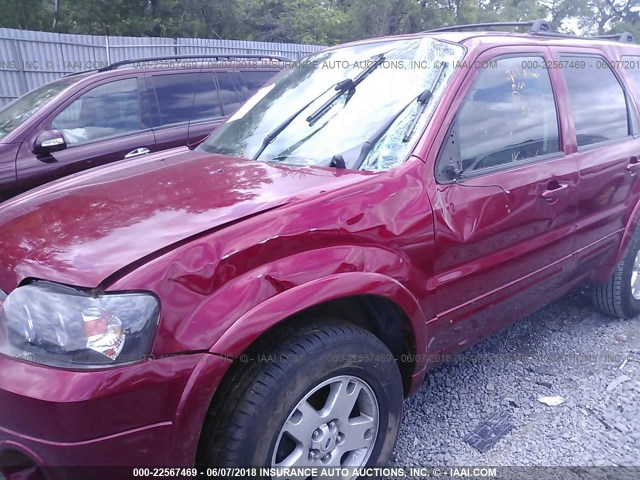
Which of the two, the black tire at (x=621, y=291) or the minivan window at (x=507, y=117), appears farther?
the black tire at (x=621, y=291)

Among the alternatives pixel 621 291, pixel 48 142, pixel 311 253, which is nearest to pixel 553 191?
pixel 621 291

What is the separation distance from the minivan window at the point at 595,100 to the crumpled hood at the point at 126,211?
5.65ft

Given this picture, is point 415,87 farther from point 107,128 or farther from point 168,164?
point 107,128

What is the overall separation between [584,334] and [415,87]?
7.57 ft

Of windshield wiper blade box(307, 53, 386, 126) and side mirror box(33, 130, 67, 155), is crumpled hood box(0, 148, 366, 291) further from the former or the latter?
side mirror box(33, 130, 67, 155)

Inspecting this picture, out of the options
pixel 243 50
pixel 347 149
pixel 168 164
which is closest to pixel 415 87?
pixel 347 149

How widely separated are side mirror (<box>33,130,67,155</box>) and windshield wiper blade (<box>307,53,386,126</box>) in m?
2.96

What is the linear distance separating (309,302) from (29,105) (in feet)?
14.8

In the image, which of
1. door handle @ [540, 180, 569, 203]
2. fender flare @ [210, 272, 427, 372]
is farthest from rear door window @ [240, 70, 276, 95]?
fender flare @ [210, 272, 427, 372]

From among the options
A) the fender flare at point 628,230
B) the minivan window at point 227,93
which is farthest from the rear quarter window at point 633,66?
the minivan window at point 227,93

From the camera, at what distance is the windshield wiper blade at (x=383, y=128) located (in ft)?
7.74

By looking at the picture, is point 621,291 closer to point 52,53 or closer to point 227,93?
point 227,93

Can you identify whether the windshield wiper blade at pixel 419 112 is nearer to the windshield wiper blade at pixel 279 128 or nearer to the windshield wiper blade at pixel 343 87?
the windshield wiper blade at pixel 343 87

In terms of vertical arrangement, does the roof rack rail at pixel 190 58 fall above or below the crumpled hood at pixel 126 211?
above
